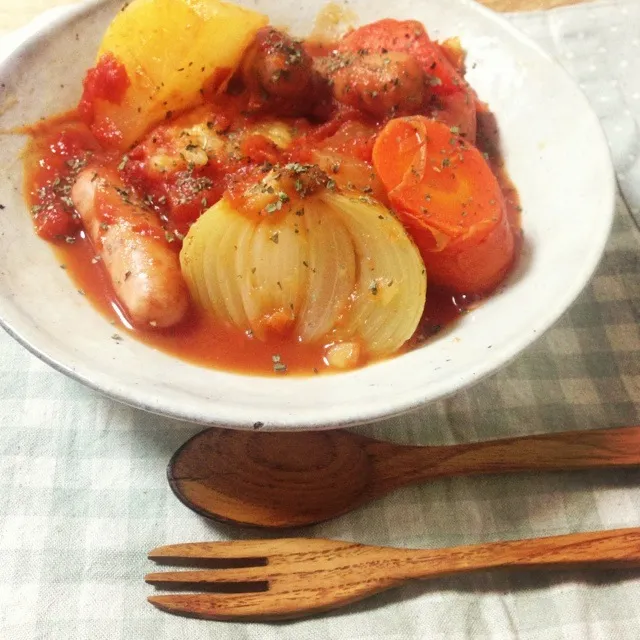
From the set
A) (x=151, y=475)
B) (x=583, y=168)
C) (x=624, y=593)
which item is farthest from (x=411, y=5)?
(x=624, y=593)

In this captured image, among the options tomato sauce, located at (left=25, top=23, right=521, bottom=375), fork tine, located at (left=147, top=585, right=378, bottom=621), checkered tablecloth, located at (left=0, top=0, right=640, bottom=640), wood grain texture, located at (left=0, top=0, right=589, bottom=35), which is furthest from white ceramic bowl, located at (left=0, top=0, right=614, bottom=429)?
wood grain texture, located at (left=0, top=0, right=589, bottom=35)

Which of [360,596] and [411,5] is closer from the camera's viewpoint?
[360,596]

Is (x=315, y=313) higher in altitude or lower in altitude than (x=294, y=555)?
higher

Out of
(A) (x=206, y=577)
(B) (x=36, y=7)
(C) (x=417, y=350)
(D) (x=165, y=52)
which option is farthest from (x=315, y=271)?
(B) (x=36, y=7)

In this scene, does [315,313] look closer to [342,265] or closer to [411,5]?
[342,265]

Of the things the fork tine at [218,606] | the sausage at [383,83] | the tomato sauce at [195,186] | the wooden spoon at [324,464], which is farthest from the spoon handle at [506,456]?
the sausage at [383,83]

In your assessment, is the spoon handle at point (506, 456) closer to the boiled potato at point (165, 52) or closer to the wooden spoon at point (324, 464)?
the wooden spoon at point (324, 464)

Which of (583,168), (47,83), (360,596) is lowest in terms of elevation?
(360,596)
